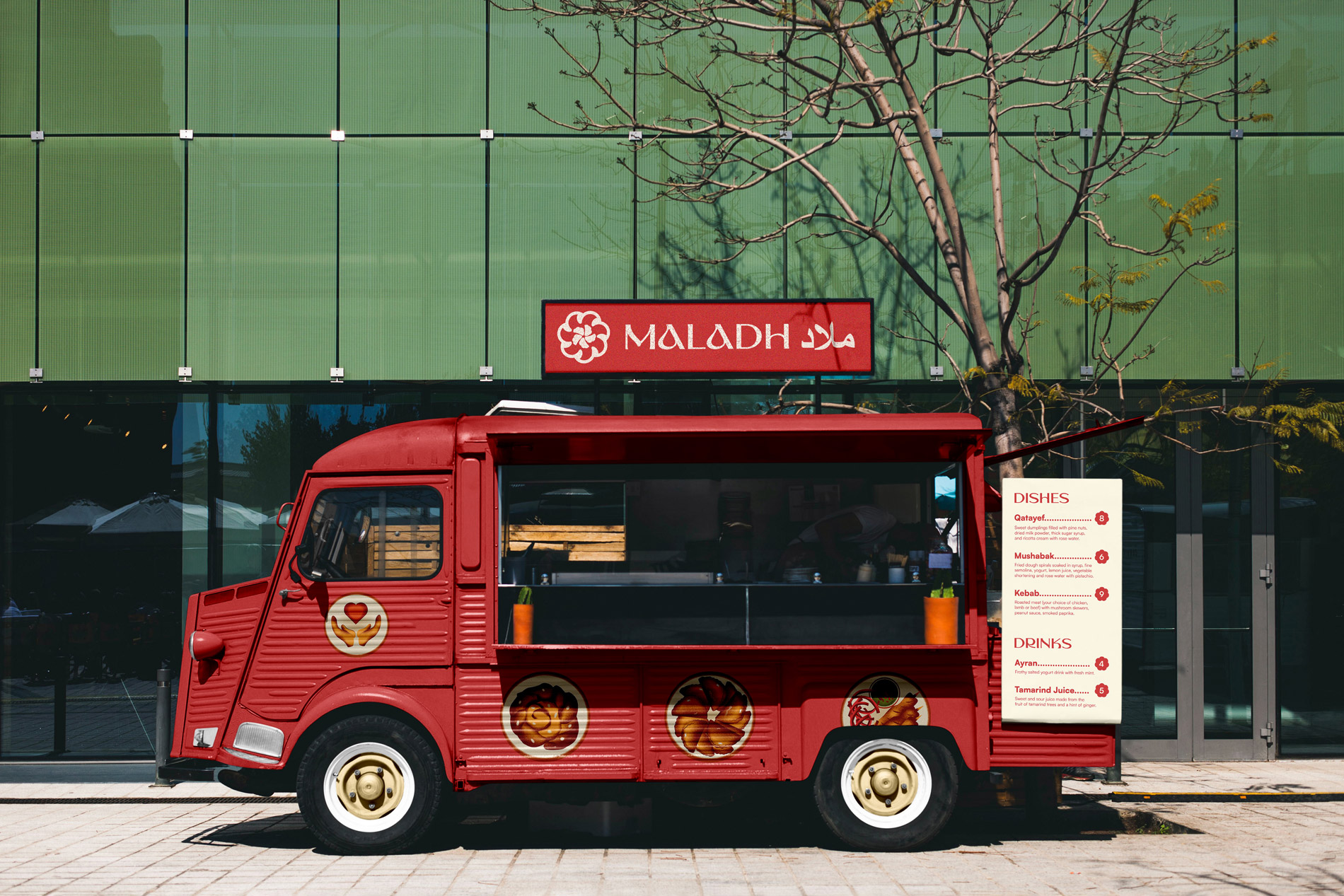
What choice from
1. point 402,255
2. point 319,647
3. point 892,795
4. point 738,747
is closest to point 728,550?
point 738,747

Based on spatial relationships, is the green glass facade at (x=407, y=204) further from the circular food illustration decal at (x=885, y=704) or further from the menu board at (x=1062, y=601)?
the circular food illustration decal at (x=885, y=704)

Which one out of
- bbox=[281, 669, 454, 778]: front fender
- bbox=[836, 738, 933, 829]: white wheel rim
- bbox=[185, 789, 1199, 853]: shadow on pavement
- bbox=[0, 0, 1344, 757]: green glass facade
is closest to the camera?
bbox=[281, 669, 454, 778]: front fender

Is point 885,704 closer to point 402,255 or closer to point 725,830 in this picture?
point 725,830

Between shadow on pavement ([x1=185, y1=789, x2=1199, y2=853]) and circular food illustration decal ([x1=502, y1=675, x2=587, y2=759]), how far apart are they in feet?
2.79

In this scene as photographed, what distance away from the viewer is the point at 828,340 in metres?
11.8

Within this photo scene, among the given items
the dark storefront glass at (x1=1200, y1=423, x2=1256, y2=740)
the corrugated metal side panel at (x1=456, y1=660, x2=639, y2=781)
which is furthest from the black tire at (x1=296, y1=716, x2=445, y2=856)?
the dark storefront glass at (x1=1200, y1=423, x2=1256, y2=740)

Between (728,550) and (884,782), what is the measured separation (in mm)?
1942

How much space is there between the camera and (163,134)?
39.4ft

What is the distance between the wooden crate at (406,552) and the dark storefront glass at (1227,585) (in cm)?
838

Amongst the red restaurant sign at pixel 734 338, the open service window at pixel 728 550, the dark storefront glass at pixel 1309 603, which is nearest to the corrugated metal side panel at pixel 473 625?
the open service window at pixel 728 550

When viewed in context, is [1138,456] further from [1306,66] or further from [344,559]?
[344,559]

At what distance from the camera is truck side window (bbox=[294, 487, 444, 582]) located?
8047 mm

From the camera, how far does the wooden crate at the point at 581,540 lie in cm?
833

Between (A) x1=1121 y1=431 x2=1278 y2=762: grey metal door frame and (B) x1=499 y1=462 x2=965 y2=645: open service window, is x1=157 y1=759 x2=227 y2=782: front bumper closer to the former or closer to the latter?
(B) x1=499 y1=462 x2=965 y2=645: open service window
